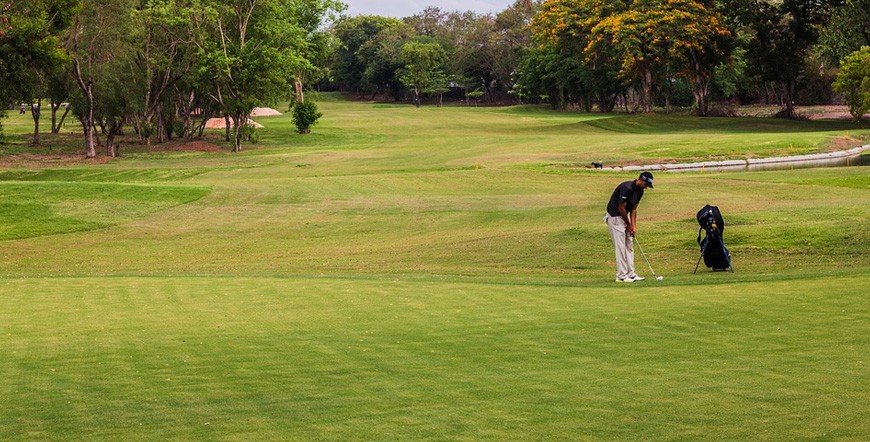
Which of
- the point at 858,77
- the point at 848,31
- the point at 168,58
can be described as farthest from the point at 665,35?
the point at 168,58

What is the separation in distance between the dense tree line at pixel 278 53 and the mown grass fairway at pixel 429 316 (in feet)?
39.8

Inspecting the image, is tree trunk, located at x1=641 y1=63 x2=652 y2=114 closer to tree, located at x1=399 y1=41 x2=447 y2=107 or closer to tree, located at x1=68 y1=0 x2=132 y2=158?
tree, located at x1=68 y1=0 x2=132 y2=158

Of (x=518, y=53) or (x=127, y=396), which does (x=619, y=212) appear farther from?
(x=518, y=53)

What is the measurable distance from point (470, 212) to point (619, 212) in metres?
15.5

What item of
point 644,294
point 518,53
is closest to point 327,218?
point 644,294

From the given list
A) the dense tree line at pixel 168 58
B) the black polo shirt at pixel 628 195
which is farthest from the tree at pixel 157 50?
the black polo shirt at pixel 628 195

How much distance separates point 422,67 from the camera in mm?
158375

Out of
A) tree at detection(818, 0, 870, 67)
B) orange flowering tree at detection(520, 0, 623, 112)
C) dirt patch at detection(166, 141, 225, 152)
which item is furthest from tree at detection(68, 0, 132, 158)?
tree at detection(818, 0, 870, 67)

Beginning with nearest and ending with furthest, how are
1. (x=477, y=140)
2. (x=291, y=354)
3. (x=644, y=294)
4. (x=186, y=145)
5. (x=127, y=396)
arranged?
(x=127, y=396) < (x=291, y=354) < (x=644, y=294) < (x=477, y=140) < (x=186, y=145)

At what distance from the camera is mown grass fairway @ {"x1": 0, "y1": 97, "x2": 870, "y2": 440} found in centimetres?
890

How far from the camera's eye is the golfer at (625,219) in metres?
18.5

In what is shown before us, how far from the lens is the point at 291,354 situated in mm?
11703

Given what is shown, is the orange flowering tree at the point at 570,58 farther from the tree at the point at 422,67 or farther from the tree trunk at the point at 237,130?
the tree trunk at the point at 237,130

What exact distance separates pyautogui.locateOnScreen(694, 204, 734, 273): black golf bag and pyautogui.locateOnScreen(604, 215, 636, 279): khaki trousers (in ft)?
6.86
